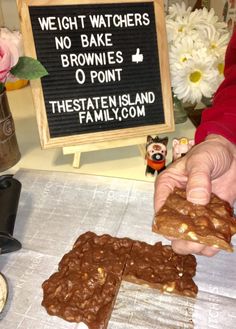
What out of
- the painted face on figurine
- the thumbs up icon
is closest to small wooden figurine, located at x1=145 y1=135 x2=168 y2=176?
the painted face on figurine

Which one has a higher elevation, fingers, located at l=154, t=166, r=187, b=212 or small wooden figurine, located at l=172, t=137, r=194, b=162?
fingers, located at l=154, t=166, r=187, b=212

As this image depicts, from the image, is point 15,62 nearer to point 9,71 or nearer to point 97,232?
point 9,71

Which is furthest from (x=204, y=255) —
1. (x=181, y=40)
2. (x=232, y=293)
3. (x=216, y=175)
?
(x=181, y=40)

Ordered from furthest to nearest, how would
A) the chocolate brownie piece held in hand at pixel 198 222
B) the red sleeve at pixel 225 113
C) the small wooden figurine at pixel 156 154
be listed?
1. the small wooden figurine at pixel 156 154
2. the red sleeve at pixel 225 113
3. the chocolate brownie piece held in hand at pixel 198 222

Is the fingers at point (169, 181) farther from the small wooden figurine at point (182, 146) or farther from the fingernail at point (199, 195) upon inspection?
the small wooden figurine at point (182, 146)

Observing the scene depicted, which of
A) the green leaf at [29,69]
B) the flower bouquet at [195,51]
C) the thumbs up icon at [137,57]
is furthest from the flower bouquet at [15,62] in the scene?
the flower bouquet at [195,51]

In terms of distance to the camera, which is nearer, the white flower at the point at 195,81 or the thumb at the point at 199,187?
the thumb at the point at 199,187

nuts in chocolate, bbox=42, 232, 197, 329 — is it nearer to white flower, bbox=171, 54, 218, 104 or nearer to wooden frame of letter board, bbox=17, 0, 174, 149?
wooden frame of letter board, bbox=17, 0, 174, 149

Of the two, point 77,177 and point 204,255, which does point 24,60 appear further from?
point 204,255
